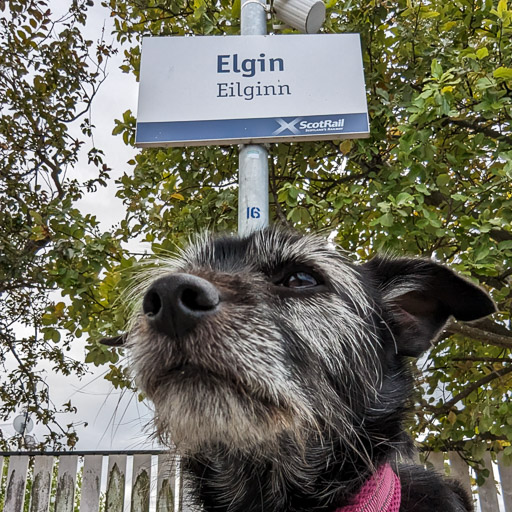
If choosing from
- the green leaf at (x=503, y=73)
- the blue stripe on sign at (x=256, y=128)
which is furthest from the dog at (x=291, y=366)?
the green leaf at (x=503, y=73)

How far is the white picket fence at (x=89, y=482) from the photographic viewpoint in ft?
17.9

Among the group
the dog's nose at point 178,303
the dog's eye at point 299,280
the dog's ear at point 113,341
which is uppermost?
the dog's eye at point 299,280

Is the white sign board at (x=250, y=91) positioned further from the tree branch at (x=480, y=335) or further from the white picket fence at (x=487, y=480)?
the white picket fence at (x=487, y=480)

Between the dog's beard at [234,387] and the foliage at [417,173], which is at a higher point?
the foliage at [417,173]

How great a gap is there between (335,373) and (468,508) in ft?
4.62

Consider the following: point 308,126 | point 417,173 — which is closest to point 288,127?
point 308,126

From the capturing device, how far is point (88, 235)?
445 cm

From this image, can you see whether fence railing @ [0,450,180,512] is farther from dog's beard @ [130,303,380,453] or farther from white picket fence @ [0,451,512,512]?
dog's beard @ [130,303,380,453]

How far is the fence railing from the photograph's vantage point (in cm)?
554

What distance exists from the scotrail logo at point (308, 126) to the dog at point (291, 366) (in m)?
1.33

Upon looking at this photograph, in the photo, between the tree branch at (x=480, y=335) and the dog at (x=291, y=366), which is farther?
the tree branch at (x=480, y=335)

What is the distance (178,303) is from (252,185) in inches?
79.4

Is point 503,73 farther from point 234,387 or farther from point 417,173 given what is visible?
point 234,387

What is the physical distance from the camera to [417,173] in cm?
365
